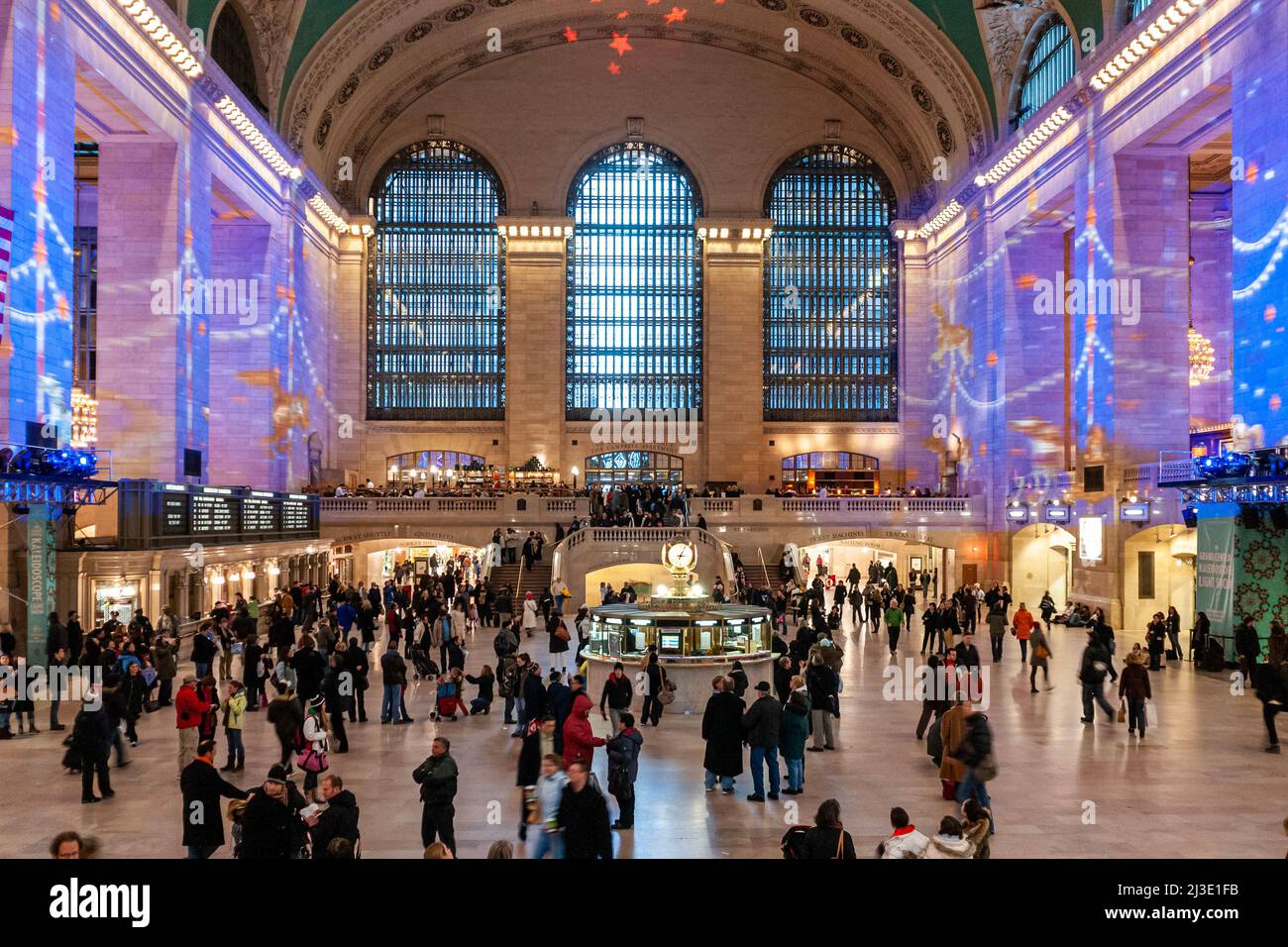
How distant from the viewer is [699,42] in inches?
1793

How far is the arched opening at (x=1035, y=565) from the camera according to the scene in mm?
34094

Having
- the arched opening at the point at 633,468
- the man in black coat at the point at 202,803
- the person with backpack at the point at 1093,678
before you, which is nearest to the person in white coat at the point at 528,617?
the person with backpack at the point at 1093,678

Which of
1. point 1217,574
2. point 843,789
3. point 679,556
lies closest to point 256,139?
point 679,556

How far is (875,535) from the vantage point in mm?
35875

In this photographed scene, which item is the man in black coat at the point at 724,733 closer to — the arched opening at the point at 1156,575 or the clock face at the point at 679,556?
the clock face at the point at 679,556

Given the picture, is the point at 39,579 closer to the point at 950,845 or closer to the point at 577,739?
the point at 577,739

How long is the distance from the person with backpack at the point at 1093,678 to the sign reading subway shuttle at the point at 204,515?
16234 millimetres

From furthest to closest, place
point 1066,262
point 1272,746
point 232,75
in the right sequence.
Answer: point 1066,262 < point 232,75 < point 1272,746

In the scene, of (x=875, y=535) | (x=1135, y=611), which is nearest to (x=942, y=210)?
(x=875, y=535)

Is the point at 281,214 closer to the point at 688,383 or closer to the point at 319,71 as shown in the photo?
the point at 319,71

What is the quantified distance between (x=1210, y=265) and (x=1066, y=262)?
4.68 metres

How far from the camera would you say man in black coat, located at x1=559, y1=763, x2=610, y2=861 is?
7082mm

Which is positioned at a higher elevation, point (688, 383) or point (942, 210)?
point (942, 210)
